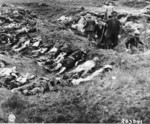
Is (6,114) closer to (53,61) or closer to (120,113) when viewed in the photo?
(120,113)

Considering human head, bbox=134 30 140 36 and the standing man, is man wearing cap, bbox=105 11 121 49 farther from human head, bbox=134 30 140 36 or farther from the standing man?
human head, bbox=134 30 140 36

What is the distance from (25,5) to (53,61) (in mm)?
16573

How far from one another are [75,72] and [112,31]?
10.9ft

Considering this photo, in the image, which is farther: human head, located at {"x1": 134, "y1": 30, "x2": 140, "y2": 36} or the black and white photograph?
human head, located at {"x1": 134, "y1": 30, "x2": 140, "y2": 36}

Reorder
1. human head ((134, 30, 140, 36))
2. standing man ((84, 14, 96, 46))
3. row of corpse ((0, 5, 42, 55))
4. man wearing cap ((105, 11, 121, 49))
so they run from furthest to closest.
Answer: row of corpse ((0, 5, 42, 55)) < human head ((134, 30, 140, 36)) < standing man ((84, 14, 96, 46)) < man wearing cap ((105, 11, 121, 49))

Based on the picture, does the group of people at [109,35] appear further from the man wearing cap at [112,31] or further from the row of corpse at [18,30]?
the row of corpse at [18,30]

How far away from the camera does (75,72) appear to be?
11703 millimetres

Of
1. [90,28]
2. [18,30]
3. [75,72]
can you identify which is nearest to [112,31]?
[90,28]

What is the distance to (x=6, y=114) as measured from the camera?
8.66 meters

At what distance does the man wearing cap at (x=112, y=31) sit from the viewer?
1359 cm

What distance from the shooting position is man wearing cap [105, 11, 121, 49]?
13594 millimetres

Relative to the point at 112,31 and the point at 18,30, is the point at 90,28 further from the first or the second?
the point at 18,30

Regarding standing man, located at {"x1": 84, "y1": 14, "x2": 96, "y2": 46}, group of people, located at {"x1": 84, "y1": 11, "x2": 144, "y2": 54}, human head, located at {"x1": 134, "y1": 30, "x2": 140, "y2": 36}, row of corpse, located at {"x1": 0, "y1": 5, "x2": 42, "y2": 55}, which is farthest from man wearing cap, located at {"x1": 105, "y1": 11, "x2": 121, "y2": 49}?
row of corpse, located at {"x1": 0, "y1": 5, "x2": 42, "y2": 55}

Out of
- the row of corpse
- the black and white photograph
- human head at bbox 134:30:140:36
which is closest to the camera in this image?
the black and white photograph
